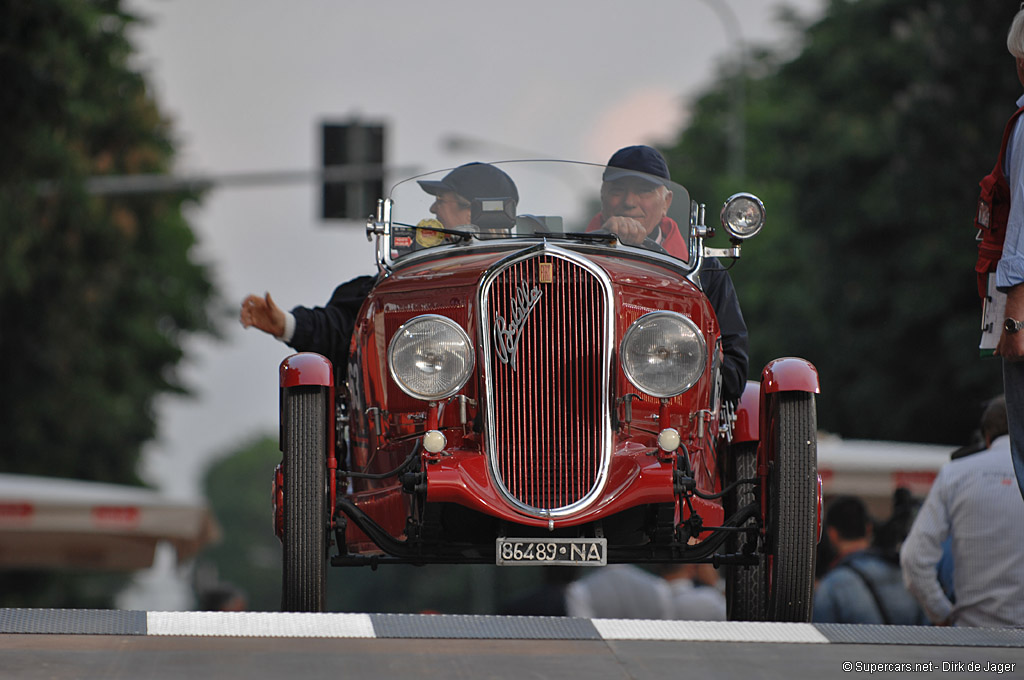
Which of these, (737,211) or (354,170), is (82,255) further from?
(737,211)

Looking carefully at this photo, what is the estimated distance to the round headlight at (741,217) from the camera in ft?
23.1

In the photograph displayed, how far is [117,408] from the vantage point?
24.2m

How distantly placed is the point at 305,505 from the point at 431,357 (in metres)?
0.71

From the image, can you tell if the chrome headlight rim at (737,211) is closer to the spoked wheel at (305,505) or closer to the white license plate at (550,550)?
the white license plate at (550,550)

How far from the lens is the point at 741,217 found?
7.04 m

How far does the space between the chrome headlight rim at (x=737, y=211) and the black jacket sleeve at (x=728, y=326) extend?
0.88ft

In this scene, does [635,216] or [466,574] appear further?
[466,574]

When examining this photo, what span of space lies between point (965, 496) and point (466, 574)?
6708cm

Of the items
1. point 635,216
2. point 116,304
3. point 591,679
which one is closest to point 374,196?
point 116,304

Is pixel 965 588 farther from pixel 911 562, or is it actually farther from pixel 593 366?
pixel 593 366

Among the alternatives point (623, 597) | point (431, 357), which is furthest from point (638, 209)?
point (623, 597)

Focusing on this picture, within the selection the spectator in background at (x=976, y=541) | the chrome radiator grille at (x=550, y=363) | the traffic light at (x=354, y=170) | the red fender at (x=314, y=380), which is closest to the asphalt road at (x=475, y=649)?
the chrome radiator grille at (x=550, y=363)

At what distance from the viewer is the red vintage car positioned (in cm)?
599

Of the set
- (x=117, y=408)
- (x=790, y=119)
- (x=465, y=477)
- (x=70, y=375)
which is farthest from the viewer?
(x=790, y=119)
